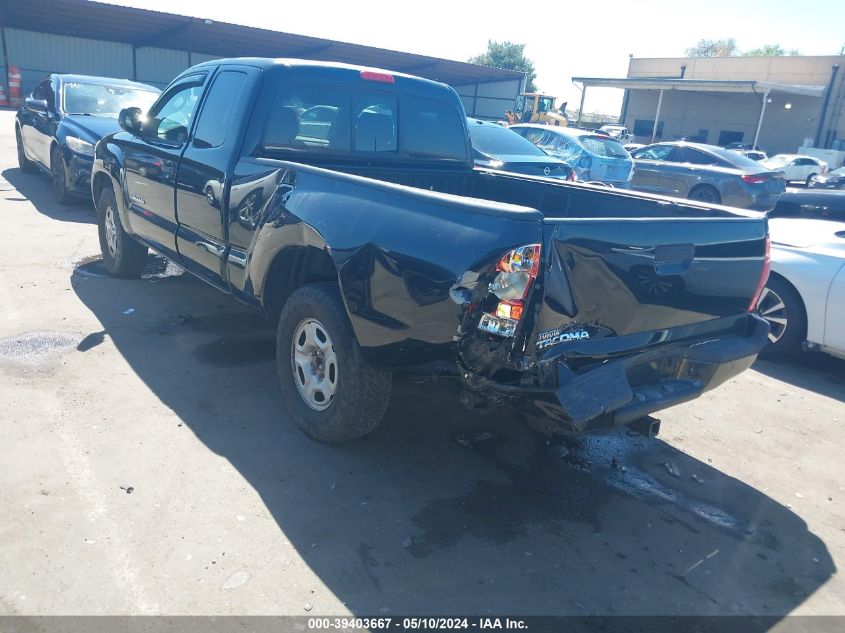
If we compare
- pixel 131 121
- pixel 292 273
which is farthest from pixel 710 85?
pixel 292 273

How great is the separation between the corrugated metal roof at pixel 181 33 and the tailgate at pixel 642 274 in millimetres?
29214

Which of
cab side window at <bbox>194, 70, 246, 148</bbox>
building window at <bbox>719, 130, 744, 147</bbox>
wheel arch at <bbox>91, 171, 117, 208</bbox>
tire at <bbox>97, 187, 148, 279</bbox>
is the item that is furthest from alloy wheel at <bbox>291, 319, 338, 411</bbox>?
building window at <bbox>719, 130, 744, 147</bbox>

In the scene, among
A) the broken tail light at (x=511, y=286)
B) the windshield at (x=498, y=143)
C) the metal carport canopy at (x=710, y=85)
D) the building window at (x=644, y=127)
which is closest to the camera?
the broken tail light at (x=511, y=286)

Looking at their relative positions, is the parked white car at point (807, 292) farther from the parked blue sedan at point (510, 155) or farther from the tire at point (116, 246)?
the tire at point (116, 246)

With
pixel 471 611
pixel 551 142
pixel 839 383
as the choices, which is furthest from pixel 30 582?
pixel 551 142

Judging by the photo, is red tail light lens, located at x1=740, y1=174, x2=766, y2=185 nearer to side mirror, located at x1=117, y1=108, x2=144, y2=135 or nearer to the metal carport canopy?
side mirror, located at x1=117, y1=108, x2=144, y2=135

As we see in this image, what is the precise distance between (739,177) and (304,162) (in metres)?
12.7

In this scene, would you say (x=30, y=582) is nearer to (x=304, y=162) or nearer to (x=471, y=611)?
(x=471, y=611)

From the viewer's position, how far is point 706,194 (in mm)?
15086

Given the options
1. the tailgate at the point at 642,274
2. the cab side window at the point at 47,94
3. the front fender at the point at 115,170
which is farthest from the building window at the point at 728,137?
the tailgate at the point at 642,274

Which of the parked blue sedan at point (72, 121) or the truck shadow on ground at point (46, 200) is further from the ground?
the parked blue sedan at point (72, 121)

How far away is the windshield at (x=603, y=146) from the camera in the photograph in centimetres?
1420

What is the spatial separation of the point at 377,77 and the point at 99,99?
24.9 ft

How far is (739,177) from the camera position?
14562 millimetres
